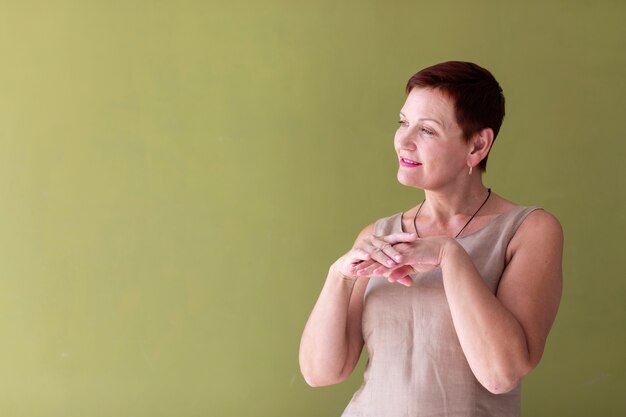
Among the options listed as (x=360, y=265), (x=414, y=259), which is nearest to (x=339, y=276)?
(x=360, y=265)

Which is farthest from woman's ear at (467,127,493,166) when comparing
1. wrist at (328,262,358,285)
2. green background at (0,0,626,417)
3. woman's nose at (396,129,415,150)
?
green background at (0,0,626,417)

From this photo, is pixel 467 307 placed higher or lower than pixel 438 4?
lower

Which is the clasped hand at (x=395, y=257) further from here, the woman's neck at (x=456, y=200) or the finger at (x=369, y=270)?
the woman's neck at (x=456, y=200)

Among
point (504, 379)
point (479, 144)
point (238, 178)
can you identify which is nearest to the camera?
point (504, 379)

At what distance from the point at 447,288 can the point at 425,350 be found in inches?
6.2

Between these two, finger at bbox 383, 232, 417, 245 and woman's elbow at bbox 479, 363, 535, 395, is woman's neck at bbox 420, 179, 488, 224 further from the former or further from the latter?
woman's elbow at bbox 479, 363, 535, 395

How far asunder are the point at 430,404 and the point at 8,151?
170cm

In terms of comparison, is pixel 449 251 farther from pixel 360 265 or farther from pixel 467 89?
pixel 467 89

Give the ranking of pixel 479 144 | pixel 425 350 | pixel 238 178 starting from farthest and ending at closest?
pixel 238 178 → pixel 479 144 → pixel 425 350

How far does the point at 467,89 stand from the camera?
1.82 metres

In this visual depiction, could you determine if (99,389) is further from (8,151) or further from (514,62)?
(514,62)

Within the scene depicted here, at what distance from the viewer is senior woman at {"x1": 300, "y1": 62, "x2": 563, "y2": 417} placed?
164cm

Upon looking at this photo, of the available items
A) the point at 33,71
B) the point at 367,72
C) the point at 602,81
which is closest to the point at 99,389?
the point at 33,71

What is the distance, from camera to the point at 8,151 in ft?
9.14
